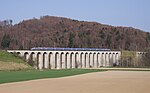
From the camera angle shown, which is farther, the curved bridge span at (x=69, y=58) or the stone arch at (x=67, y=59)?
the stone arch at (x=67, y=59)

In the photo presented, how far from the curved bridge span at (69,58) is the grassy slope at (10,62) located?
23.4 feet

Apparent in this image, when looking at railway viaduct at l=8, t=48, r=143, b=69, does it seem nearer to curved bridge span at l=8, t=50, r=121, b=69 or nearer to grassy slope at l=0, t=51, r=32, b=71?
curved bridge span at l=8, t=50, r=121, b=69

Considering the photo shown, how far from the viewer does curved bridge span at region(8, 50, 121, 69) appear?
9824 centimetres

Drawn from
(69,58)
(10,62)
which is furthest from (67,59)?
(10,62)

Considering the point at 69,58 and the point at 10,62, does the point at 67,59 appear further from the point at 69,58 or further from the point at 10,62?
the point at 10,62

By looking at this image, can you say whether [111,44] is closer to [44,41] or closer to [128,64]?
[44,41]

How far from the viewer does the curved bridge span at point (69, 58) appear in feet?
322

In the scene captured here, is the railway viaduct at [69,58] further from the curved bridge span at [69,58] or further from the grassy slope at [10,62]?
the grassy slope at [10,62]

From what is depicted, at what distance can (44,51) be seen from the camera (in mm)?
104875

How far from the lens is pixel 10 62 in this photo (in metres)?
77.0

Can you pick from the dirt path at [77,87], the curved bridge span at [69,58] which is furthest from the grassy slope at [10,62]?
the dirt path at [77,87]

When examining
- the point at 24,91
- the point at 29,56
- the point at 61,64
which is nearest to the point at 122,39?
the point at 61,64

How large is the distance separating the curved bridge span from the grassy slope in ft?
23.4

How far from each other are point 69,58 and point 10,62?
3907 centimetres
